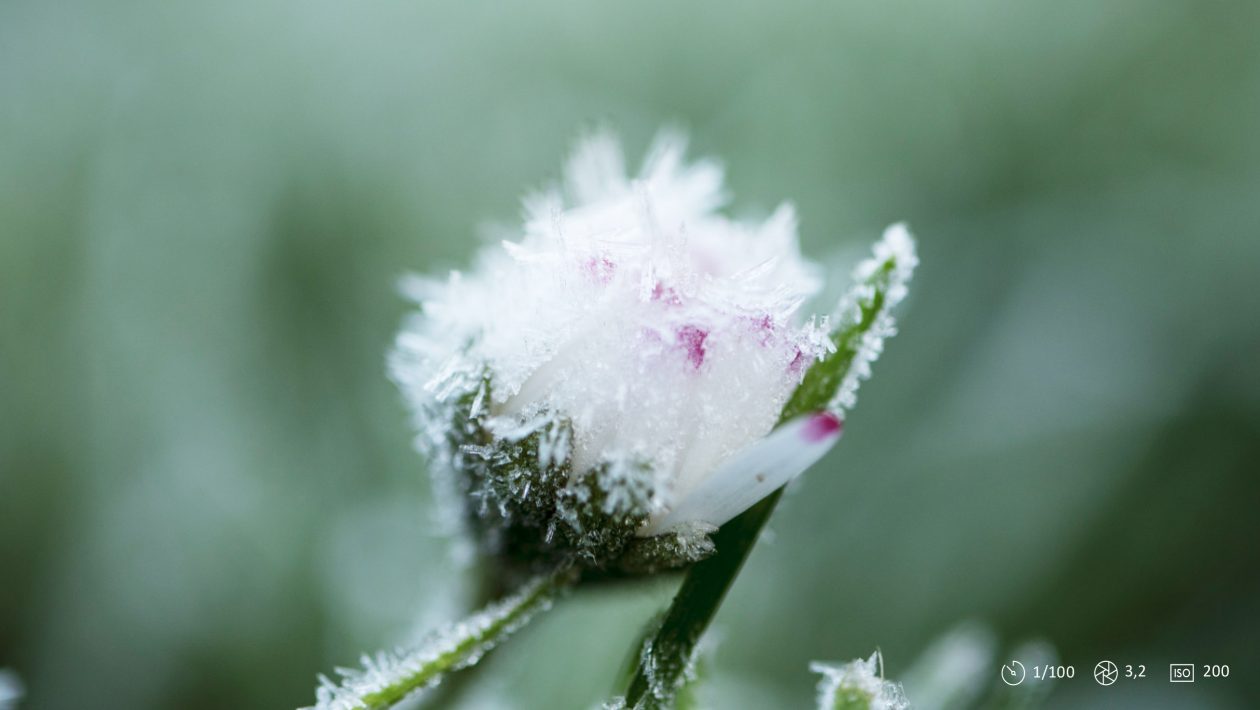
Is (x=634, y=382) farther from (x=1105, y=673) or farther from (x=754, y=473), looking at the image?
(x=1105, y=673)

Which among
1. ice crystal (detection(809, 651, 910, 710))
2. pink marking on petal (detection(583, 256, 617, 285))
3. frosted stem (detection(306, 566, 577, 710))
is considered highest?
pink marking on petal (detection(583, 256, 617, 285))

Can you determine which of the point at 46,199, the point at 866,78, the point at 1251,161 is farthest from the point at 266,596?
the point at 1251,161

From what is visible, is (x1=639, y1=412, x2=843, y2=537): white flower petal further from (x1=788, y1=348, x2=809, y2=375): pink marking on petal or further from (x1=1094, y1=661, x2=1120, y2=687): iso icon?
(x1=1094, y1=661, x2=1120, y2=687): iso icon

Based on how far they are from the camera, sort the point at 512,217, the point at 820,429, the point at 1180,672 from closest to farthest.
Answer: the point at 820,429 < the point at 1180,672 < the point at 512,217

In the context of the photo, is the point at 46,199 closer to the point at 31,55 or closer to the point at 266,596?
the point at 31,55
